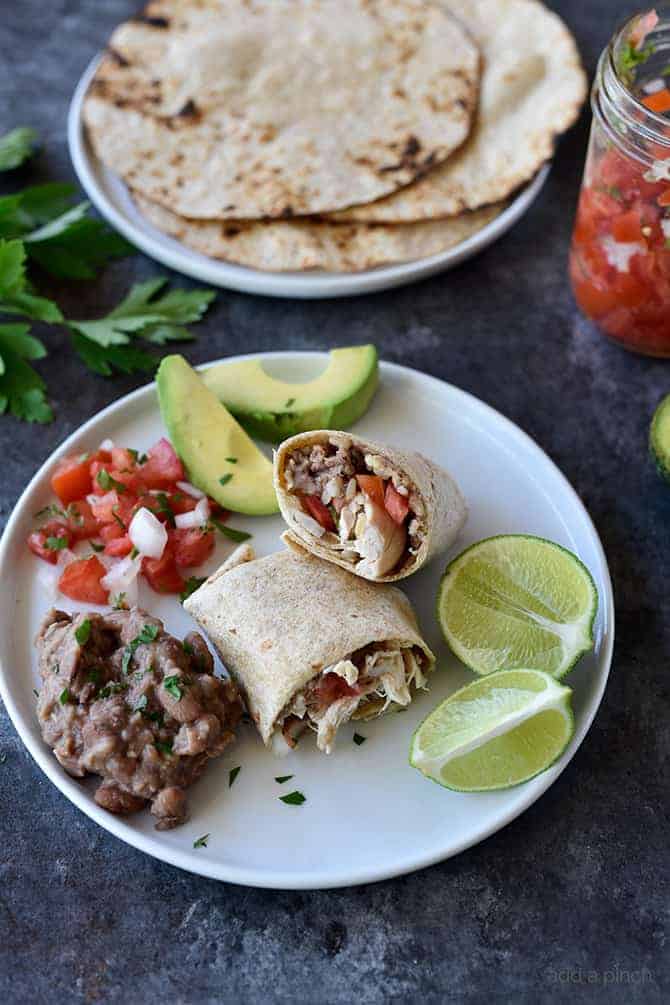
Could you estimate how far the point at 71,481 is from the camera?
319 centimetres

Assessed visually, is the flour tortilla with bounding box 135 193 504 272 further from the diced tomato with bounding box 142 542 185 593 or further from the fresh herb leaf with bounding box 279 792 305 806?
the fresh herb leaf with bounding box 279 792 305 806

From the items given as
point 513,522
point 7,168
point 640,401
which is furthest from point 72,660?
point 7,168

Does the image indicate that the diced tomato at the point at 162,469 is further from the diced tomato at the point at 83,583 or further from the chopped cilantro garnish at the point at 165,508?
the diced tomato at the point at 83,583

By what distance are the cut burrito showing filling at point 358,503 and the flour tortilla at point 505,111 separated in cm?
136

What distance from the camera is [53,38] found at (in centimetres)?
500

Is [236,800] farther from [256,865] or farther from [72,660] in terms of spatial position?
[72,660]

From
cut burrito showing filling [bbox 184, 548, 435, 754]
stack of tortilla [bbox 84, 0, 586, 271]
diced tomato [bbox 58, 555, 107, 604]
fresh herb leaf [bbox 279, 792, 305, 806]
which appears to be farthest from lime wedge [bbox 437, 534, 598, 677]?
stack of tortilla [bbox 84, 0, 586, 271]

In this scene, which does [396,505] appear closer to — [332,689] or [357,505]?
[357,505]

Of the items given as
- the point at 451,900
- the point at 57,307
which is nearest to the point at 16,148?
the point at 57,307

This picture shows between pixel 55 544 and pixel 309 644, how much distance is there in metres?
0.93

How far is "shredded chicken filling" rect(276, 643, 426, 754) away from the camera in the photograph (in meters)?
2.62

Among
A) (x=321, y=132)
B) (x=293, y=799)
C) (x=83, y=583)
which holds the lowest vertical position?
(x=293, y=799)

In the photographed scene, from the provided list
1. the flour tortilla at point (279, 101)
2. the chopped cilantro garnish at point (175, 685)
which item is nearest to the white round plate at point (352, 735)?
the chopped cilantro garnish at point (175, 685)

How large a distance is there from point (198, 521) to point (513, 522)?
99 cm
